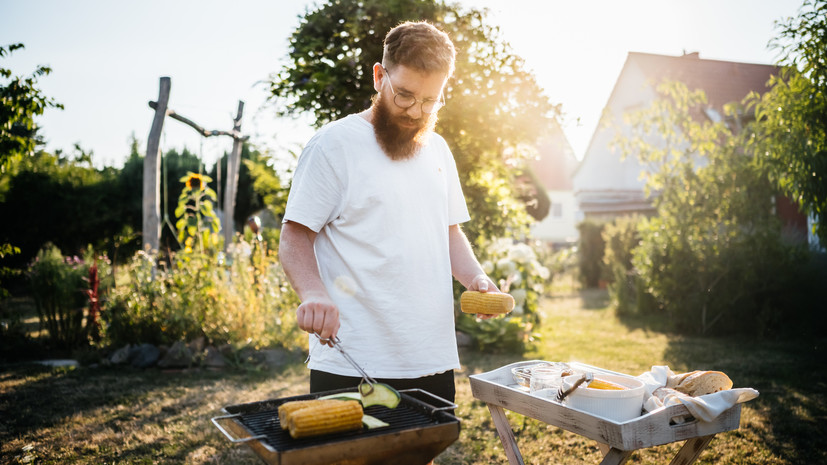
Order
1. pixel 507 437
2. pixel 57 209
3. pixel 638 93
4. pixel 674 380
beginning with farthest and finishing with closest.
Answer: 1. pixel 638 93
2. pixel 57 209
3. pixel 507 437
4. pixel 674 380

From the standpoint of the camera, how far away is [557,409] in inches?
87.2

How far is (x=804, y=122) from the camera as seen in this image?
5781mm

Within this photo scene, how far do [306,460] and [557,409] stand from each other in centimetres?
121

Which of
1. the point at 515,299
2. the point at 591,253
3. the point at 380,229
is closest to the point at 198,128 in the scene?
the point at 515,299

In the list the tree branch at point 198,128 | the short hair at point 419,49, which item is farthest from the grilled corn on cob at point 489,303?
the tree branch at point 198,128

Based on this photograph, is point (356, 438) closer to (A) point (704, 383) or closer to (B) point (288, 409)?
(B) point (288, 409)

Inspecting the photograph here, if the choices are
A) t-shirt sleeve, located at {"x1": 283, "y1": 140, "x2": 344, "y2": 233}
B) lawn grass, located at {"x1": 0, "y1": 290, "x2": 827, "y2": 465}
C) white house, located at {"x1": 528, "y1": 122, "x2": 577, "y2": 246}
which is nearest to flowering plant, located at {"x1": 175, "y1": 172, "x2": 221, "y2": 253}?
lawn grass, located at {"x1": 0, "y1": 290, "x2": 827, "y2": 465}

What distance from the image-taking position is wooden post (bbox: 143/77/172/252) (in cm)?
724

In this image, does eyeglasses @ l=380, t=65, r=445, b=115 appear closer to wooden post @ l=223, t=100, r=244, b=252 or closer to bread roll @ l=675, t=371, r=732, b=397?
bread roll @ l=675, t=371, r=732, b=397

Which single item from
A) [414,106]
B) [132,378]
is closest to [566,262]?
→ [132,378]

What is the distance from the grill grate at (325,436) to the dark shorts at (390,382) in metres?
0.23

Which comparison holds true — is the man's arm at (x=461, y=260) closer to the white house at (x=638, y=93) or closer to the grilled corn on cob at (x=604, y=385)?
the grilled corn on cob at (x=604, y=385)

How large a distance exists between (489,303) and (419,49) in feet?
2.97

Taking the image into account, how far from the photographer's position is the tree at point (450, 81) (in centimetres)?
557
